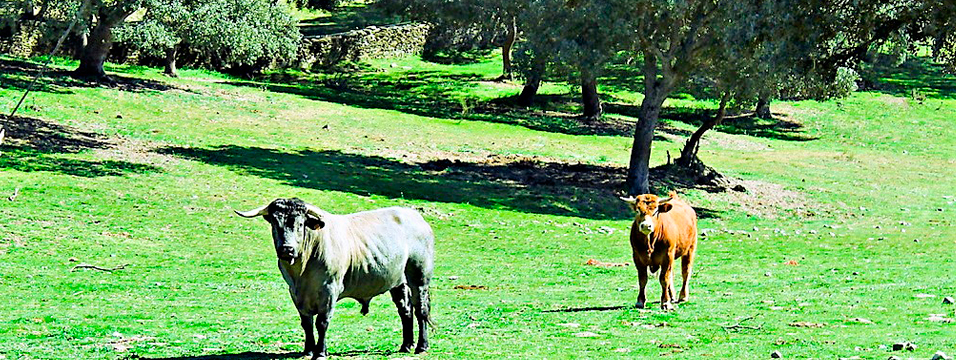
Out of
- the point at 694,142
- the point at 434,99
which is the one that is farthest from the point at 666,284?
the point at 434,99

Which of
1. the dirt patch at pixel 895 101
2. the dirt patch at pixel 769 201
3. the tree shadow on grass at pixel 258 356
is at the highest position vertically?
the tree shadow on grass at pixel 258 356

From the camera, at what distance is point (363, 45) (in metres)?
70.6

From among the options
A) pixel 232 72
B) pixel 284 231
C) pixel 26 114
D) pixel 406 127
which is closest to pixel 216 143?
pixel 26 114

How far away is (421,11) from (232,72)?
1061 cm

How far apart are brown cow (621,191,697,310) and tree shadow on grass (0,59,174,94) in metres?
30.1

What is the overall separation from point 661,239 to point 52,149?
72.4 feet

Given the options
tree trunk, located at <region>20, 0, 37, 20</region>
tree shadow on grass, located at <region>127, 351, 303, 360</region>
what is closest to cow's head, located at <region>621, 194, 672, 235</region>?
tree shadow on grass, located at <region>127, 351, 303, 360</region>

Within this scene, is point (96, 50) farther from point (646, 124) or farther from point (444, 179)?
point (646, 124)

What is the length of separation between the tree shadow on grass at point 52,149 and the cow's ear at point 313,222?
19.5 meters

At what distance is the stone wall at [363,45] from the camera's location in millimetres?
68125

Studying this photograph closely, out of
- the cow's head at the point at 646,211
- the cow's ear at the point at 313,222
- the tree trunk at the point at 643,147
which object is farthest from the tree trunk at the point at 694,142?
the cow's ear at the point at 313,222

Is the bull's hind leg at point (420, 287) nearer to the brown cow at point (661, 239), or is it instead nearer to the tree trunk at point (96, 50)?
the brown cow at point (661, 239)

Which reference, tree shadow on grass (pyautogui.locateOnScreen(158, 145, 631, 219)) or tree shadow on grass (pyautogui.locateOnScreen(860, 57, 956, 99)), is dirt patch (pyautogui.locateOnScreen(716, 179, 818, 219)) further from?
tree shadow on grass (pyautogui.locateOnScreen(860, 57, 956, 99))

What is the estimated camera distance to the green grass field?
48.0ft
